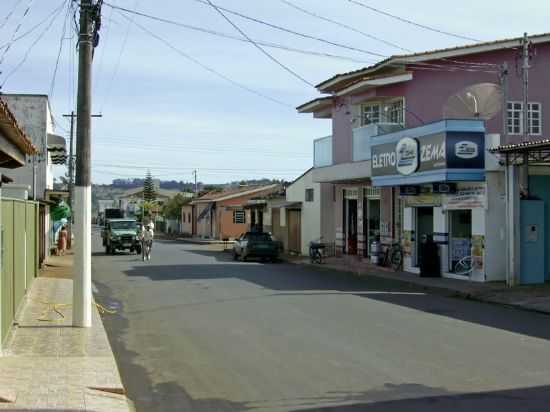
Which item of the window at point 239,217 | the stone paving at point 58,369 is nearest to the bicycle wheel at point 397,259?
the stone paving at point 58,369

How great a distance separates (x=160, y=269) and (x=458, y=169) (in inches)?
474

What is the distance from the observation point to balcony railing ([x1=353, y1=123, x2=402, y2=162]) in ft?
93.0

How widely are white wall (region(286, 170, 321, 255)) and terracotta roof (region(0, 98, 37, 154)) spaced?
26596mm

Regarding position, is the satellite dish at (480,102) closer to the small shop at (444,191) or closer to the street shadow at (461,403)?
the small shop at (444,191)

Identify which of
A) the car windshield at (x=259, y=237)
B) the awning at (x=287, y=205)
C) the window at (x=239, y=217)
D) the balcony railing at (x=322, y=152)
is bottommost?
the car windshield at (x=259, y=237)

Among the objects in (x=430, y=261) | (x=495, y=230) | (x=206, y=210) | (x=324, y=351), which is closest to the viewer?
(x=324, y=351)

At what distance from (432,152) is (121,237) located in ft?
76.3

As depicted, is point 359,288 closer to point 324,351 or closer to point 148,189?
point 324,351

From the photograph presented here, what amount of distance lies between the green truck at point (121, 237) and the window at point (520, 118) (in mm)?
23349

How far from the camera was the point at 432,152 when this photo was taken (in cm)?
2339

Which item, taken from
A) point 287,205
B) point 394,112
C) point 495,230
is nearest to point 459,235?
point 495,230

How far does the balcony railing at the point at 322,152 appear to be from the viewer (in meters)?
34.3

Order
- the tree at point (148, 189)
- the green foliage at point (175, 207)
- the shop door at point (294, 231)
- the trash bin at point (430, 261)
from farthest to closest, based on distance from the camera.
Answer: the tree at point (148, 189) < the green foliage at point (175, 207) < the shop door at point (294, 231) < the trash bin at point (430, 261)

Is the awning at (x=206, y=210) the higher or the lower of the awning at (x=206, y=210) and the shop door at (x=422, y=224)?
the higher
